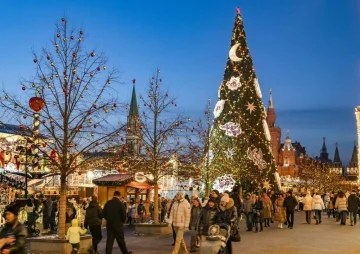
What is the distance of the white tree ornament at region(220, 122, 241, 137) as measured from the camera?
137 ft

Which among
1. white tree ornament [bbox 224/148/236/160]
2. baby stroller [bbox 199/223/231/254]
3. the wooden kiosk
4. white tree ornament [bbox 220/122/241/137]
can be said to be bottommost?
baby stroller [bbox 199/223/231/254]

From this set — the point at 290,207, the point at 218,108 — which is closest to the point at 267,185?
the point at 218,108

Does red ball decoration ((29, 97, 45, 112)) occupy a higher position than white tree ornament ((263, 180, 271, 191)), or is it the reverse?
red ball decoration ((29, 97, 45, 112))

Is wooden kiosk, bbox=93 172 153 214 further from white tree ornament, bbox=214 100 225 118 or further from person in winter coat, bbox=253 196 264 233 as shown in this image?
person in winter coat, bbox=253 196 264 233

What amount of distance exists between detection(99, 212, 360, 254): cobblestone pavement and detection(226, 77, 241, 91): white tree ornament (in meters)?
21.5

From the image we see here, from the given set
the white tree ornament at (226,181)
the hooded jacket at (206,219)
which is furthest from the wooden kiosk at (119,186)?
the hooded jacket at (206,219)

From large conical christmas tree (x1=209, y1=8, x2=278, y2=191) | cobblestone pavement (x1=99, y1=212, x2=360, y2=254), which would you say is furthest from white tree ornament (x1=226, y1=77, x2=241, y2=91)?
cobblestone pavement (x1=99, y1=212, x2=360, y2=254)

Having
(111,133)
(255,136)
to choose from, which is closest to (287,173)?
(255,136)

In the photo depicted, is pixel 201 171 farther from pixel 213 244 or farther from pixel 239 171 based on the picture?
pixel 213 244

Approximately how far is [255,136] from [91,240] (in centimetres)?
2849

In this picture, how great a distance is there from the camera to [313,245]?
16.7 m

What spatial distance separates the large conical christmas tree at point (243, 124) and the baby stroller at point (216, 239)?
29.0 meters

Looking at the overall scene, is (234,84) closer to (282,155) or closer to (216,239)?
(216,239)

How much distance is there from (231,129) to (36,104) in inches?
1043
